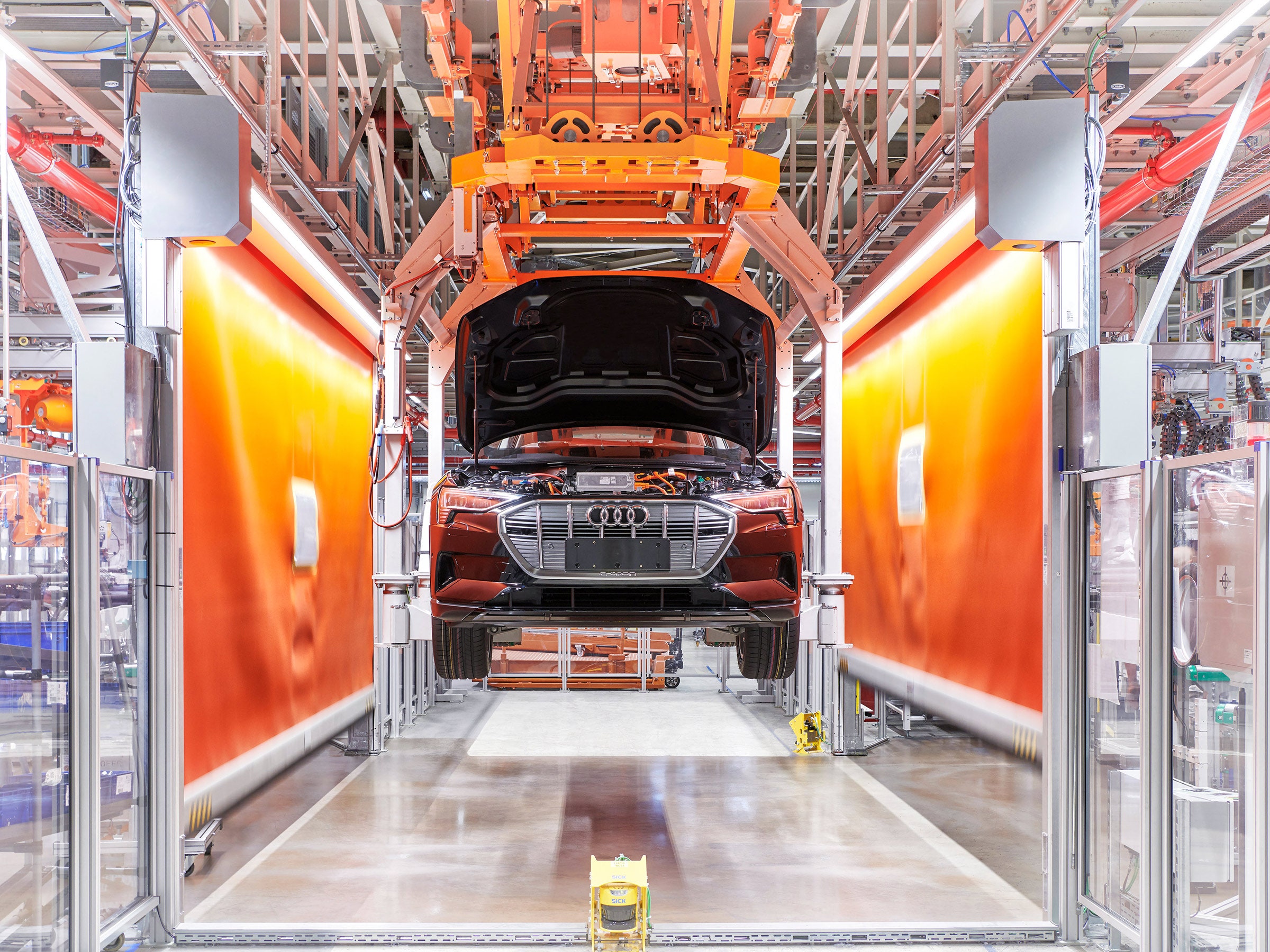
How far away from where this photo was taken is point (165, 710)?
4004mm

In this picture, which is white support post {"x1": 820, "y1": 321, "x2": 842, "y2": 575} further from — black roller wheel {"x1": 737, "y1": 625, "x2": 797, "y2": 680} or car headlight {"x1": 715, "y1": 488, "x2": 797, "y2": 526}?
black roller wheel {"x1": 737, "y1": 625, "x2": 797, "y2": 680}

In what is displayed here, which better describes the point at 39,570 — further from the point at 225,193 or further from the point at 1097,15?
the point at 1097,15

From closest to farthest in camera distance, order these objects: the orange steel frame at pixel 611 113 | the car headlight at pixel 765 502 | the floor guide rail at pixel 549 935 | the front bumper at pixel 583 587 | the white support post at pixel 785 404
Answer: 1. the orange steel frame at pixel 611 113
2. the floor guide rail at pixel 549 935
3. the front bumper at pixel 583 587
4. the car headlight at pixel 765 502
5. the white support post at pixel 785 404

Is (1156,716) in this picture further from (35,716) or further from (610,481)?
(35,716)

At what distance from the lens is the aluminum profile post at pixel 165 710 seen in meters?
3.98

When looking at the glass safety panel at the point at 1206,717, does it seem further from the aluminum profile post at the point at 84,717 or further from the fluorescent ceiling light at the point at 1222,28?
the aluminum profile post at the point at 84,717

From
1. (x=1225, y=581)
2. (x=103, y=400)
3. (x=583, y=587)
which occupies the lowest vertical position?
(x=583, y=587)

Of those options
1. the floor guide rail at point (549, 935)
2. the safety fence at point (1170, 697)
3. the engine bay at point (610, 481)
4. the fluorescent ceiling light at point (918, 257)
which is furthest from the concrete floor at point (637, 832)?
the fluorescent ceiling light at point (918, 257)

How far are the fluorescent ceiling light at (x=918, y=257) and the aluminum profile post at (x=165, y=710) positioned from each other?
3912mm

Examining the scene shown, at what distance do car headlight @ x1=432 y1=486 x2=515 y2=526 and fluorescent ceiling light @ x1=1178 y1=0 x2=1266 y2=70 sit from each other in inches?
137

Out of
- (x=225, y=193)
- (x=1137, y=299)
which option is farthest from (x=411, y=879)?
(x=1137, y=299)

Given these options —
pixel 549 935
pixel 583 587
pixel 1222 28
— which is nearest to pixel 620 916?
pixel 549 935

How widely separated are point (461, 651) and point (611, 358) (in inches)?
68.7

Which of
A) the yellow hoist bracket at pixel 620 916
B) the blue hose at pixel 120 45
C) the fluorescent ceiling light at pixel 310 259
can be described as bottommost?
the yellow hoist bracket at pixel 620 916
